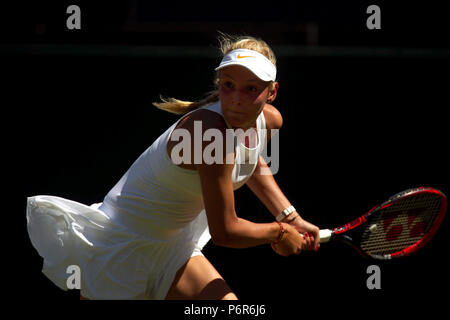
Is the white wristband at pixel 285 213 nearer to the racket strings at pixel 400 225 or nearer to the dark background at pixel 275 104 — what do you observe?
the racket strings at pixel 400 225

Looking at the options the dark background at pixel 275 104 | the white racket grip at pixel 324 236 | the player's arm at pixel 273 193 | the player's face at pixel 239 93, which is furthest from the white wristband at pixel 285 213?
the dark background at pixel 275 104

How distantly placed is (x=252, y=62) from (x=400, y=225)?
1.06 meters

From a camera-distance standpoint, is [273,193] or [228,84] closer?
[228,84]

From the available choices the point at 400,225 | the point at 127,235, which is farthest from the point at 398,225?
the point at 127,235

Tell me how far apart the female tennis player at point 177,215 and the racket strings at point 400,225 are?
0.38 metres

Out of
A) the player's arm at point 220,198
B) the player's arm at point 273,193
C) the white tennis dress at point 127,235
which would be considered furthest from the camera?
the player's arm at point 273,193

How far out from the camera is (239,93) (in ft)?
6.99

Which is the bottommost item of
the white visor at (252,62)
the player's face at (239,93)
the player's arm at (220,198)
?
the player's arm at (220,198)

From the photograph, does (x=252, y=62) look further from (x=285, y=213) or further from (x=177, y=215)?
(x=285, y=213)

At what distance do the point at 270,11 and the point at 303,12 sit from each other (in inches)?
6.3

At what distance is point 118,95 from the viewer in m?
3.70

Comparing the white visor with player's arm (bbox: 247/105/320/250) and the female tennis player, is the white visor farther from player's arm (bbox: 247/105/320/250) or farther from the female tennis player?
player's arm (bbox: 247/105/320/250)

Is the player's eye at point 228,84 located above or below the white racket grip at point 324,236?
above

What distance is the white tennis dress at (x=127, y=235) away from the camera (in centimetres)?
229
